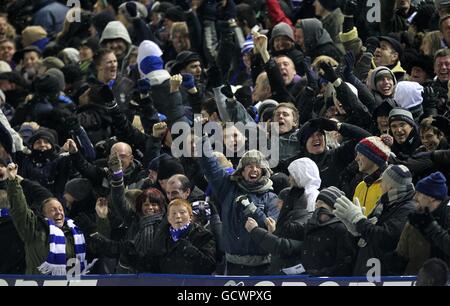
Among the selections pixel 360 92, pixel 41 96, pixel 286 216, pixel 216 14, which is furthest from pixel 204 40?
pixel 286 216

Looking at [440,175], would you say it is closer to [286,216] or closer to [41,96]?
[286,216]

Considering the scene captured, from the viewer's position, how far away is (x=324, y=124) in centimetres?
1436

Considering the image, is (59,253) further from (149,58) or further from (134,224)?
(149,58)

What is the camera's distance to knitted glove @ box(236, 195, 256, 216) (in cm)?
1357

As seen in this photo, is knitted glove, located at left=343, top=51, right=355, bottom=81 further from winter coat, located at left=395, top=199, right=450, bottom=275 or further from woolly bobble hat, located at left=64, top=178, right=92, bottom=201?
winter coat, located at left=395, top=199, right=450, bottom=275

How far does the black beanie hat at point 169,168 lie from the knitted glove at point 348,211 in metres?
2.31

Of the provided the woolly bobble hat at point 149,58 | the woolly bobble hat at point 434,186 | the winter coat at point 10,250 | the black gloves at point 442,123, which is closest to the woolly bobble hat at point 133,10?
the woolly bobble hat at point 149,58

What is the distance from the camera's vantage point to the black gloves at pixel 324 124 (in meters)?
14.3

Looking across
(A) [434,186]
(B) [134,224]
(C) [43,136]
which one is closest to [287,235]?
(A) [434,186]

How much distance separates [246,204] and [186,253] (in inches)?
26.6

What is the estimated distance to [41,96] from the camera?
17734 millimetres

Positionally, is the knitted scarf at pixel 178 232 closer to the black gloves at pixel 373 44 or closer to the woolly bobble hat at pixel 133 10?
the black gloves at pixel 373 44

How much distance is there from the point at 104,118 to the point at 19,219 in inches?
107
